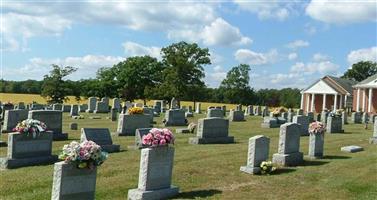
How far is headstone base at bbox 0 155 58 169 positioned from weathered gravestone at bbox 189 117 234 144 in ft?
24.2

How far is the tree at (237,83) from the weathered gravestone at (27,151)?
2990 inches

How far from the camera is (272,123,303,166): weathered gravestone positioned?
16.3m

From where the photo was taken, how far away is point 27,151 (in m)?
15.6

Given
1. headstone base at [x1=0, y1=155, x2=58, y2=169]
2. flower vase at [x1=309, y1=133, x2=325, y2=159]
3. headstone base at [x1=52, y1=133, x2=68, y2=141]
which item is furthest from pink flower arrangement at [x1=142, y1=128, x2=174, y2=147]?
headstone base at [x1=52, y1=133, x2=68, y2=141]

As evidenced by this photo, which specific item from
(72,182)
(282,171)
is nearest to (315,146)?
(282,171)

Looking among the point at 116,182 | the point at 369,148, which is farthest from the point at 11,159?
the point at 369,148

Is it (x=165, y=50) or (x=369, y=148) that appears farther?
(x=165, y=50)

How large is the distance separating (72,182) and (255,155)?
21.5ft

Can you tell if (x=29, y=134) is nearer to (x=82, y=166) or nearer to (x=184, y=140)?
(x=82, y=166)

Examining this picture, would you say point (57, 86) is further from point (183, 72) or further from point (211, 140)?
point (211, 140)

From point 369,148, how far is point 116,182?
1265 centimetres

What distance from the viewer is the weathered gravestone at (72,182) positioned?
956 centimetres

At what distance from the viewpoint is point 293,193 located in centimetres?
1244

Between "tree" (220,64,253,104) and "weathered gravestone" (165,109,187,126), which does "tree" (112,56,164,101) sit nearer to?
"tree" (220,64,253,104)
